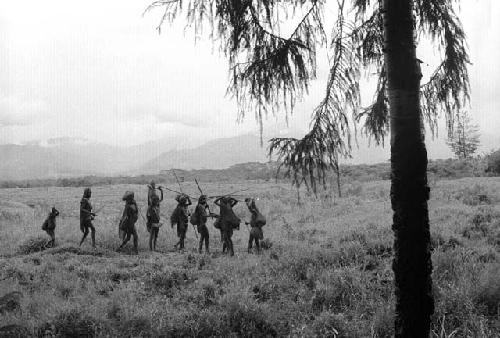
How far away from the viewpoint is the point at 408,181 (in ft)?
11.6

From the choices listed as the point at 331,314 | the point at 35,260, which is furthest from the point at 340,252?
the point at 35,260

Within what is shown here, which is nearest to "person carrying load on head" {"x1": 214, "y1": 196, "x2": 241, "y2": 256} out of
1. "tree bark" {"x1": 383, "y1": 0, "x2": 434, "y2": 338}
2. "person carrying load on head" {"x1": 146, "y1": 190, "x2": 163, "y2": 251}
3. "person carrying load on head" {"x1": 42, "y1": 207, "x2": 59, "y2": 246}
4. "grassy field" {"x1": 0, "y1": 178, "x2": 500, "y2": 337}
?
"grassy field" {"x1": 0, "y1": 178, "x2": 500, "y2": 337}

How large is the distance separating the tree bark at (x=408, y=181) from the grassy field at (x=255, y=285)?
1.74 meters

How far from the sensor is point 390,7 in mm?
3670

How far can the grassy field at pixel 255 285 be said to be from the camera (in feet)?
20.8

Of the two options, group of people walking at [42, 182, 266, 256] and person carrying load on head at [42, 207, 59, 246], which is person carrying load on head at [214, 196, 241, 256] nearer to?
group of people walking at [42, 182, 266, 256]

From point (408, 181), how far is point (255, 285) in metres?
5.01

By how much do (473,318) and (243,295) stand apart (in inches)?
131

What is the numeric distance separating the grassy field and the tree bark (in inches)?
68.6

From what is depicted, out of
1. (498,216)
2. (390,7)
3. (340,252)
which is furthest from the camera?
(498,216)

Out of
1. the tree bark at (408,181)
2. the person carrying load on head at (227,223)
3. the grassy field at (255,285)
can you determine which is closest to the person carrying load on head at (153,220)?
the grassy field at (255,285)

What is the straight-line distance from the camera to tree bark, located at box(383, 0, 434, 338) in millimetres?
3553

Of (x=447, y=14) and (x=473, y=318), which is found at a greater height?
(x=447, y=14)

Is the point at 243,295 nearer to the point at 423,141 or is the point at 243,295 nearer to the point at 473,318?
the point at 473,318
